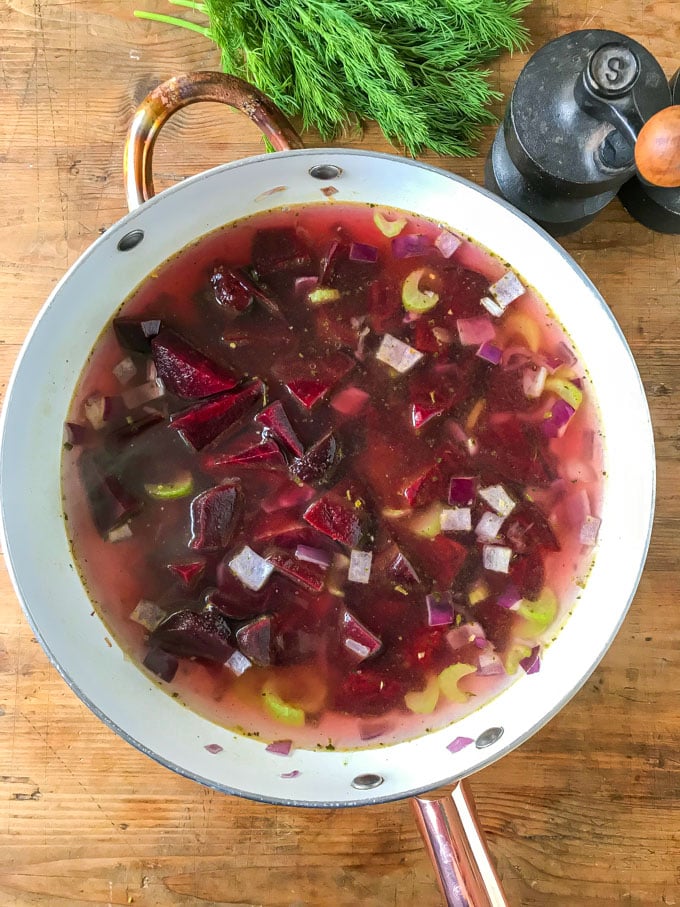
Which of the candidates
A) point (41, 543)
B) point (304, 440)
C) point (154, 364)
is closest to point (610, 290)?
point (304, 440)

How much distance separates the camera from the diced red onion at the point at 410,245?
1.48m

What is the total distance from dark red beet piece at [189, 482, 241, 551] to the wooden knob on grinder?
2.90ft

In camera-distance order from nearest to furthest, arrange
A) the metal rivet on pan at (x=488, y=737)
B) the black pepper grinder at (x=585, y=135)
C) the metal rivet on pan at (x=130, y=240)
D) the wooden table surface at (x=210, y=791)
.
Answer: the black pepper grinder at (x=585, y=135) → the metal rivet on pan at (x=130, y=240) → the metal rivet on pan at (x=488, y=737) → the wooden table surface at (x=210, y=791)

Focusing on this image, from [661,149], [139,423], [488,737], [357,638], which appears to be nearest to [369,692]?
[357,638]

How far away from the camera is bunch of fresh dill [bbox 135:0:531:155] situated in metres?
1.41

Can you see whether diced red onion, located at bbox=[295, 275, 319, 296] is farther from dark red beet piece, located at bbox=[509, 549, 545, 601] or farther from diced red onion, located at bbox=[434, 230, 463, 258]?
dark red beet piece, located at bbox=[509, 549, 545, 601]

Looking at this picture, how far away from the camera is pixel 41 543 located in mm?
1378

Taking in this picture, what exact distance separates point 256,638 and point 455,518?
1.47ft

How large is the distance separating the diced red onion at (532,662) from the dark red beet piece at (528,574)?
11cm

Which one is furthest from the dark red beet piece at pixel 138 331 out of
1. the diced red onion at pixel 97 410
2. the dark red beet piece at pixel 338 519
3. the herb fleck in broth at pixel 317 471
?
the dark red beet piece at pixel 338 519

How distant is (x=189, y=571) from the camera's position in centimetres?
142

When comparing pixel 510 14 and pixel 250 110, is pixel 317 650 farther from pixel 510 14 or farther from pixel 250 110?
pixel 510 14

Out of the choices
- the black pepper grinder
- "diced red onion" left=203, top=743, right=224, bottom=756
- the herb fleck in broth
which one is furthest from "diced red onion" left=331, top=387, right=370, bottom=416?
"diced red onion" left=203, top=743, right=224, bottom=756

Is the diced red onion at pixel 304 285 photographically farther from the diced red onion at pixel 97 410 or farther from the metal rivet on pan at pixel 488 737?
the metal rivet on pan at pixel 488 737
